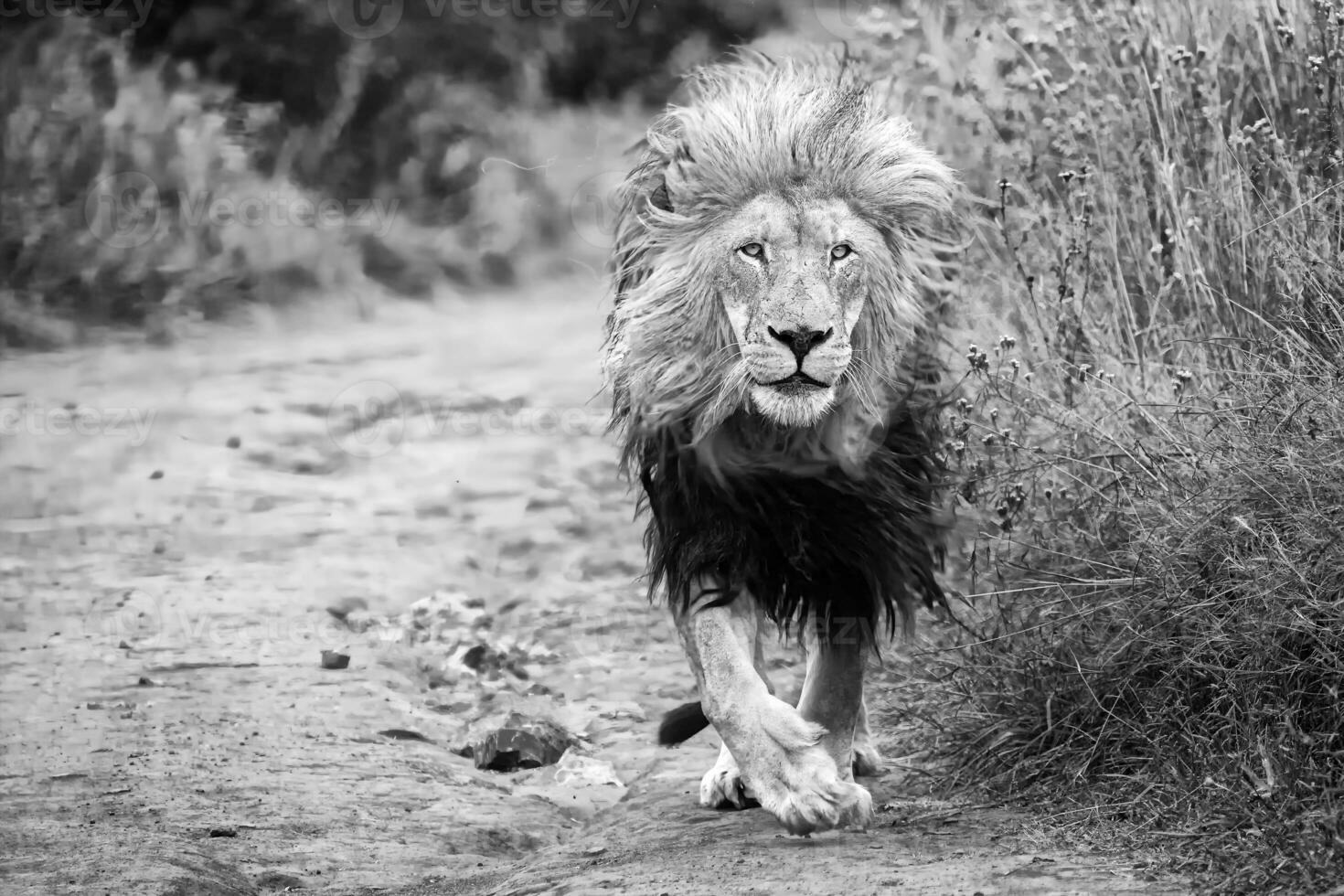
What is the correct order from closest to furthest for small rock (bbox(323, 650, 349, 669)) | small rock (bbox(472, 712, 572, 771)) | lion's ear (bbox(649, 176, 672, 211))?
lion's ear (bbox(649, 176, 672, 211)) < small rock (bbox(472, 712, 572, 771)) < small rock (bbox(323, 650, 349, 669))

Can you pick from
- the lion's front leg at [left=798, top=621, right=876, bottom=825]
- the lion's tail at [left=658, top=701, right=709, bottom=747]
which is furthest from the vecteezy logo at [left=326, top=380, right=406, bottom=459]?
the lion's front leg at [left=798, top=621, right=876, bottom=825]

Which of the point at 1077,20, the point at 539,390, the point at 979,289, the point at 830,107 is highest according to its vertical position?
the point at 1077,20

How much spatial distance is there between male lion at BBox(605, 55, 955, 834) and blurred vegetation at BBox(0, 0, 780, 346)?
6.65 m

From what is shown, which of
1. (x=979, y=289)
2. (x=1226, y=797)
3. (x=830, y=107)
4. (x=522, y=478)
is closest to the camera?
(x=1226, y=797)

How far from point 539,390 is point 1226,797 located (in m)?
5.79

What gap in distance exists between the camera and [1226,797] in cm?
320

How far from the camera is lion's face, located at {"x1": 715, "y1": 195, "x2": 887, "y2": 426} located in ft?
12.1

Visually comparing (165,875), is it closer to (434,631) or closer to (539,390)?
(434,631)

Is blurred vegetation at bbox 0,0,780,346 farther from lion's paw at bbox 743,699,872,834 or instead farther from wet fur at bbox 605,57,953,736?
lion's paw at bbox 743,699,872,834

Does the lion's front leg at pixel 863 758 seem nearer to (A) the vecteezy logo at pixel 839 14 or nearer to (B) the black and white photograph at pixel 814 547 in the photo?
(B) the black and white photograph at pixel 814 547

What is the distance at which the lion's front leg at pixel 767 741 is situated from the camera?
3.60m

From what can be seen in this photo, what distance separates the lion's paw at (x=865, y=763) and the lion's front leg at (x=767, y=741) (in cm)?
51

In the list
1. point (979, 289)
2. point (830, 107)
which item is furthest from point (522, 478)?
point (830, 107)

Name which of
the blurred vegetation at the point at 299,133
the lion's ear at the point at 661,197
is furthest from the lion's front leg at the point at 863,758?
the blurred vegetation at the point at 299,133
